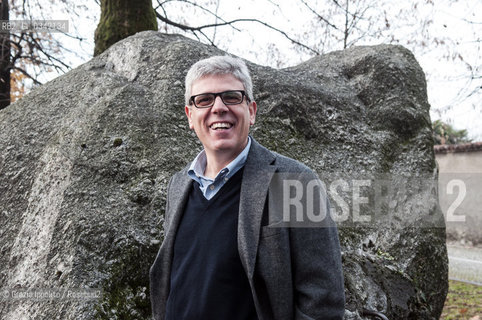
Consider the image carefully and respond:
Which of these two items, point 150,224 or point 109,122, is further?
point 109,122

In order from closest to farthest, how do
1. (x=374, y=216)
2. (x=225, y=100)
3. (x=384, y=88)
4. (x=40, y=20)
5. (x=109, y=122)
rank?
(x=225, y=100) < (x=109, y=122) < (x=374, y=216) < (x=384, y=88) < (x=40, y=20)

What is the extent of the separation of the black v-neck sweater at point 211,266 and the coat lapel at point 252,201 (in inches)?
1.9

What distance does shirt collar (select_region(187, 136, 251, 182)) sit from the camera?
1646 mm

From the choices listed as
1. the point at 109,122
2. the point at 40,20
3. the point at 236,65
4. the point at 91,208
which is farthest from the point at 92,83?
the point at 40,20

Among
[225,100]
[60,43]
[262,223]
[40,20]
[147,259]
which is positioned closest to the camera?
[262,223]

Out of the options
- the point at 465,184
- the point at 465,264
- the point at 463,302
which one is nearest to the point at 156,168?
the point at 463,302

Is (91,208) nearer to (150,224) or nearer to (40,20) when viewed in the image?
(150,224)

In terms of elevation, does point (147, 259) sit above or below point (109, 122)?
below

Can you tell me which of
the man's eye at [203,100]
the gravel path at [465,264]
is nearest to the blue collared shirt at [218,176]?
the man's eye at [203,100]

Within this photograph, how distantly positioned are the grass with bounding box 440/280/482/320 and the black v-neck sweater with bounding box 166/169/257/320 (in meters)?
4.18

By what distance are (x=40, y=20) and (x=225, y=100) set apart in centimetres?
648

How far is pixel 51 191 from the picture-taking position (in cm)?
252

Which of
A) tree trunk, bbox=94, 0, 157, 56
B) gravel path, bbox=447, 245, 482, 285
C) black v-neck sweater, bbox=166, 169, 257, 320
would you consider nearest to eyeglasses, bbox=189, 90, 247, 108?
black v-neck sweater, bbox=166, 169, 257, 320

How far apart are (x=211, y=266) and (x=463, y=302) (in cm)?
509
